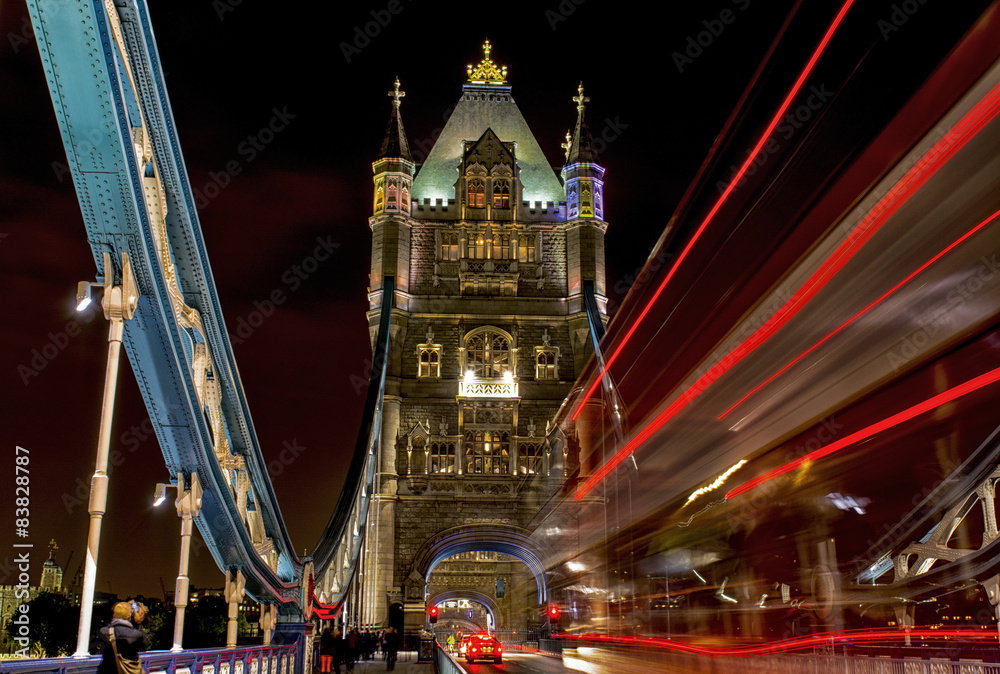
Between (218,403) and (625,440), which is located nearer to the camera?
(218,403)

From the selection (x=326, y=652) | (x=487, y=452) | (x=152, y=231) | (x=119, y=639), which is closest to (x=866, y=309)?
(x=152, y=231)

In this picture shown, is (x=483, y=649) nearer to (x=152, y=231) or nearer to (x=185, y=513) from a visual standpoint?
(x=185, y=513)

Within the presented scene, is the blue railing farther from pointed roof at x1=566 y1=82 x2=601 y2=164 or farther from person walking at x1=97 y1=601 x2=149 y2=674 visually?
pointed roof at x1=566 y1=82 x2=601 y2=164

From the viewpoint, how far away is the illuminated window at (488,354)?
117ft

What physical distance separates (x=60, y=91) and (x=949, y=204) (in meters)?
7.89

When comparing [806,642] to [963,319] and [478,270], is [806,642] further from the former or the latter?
[478,270]

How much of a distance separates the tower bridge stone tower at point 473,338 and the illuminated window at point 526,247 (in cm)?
5

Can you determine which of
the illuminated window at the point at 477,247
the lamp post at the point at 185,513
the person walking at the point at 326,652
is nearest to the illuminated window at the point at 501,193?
the illuminated window at the point at 477,247

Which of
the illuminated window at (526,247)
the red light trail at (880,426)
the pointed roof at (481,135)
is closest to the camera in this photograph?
the red light trail at (880,426)

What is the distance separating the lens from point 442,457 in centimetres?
3456

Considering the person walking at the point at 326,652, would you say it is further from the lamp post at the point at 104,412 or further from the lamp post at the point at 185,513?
the lamp post at the point at 104,412

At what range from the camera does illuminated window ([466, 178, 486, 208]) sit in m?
38.2

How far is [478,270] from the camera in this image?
3684 cm

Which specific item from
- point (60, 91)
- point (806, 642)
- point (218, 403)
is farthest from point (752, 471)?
point (60, 91)
